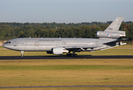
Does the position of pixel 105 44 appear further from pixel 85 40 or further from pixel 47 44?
pixel 47 44

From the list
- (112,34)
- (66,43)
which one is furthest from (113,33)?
(66,43)

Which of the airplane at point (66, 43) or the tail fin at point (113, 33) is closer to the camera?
the airplane at point (66, 43)

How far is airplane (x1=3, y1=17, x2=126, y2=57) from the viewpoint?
138 ft

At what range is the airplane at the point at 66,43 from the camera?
138 feet

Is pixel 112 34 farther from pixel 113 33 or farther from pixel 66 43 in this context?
pixel 66 43

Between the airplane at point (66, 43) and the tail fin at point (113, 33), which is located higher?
the tail fin at point (113, 33)

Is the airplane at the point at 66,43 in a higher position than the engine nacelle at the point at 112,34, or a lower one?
lower

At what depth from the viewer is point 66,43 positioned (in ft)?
144

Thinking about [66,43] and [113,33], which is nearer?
[66,43]

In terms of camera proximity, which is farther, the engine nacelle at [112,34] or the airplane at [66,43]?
the engine nacelle at [112,34]

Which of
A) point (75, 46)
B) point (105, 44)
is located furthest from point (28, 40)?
point (105, 44)

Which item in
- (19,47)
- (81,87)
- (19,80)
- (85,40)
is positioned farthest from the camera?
(85,40)

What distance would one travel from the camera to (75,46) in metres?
43.9

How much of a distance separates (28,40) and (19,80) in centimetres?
2372
